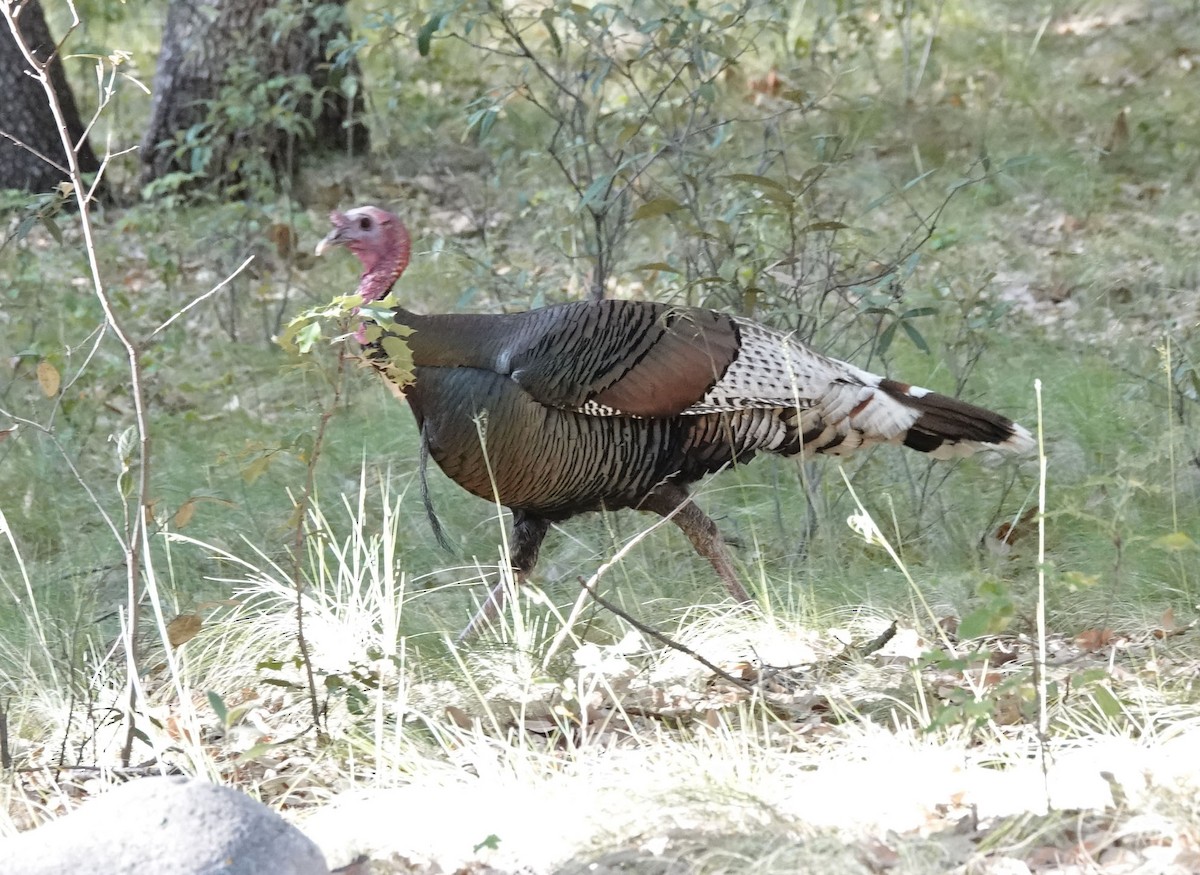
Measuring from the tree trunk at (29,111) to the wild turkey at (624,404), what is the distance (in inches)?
170

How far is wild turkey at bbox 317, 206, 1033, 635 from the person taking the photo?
13.4 feet

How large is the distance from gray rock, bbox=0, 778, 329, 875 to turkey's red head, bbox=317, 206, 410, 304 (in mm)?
2177

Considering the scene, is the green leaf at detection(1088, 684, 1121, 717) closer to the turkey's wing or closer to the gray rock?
the gray rock

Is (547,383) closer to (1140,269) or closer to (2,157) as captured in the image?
(1140,269)

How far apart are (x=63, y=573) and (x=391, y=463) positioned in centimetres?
125

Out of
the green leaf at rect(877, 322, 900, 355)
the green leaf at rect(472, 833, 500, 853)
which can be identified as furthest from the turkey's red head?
the green leaf at rect(472, 833, 500, 853)

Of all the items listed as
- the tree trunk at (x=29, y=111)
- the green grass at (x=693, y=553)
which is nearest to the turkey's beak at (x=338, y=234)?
the green grass at (x=693, y=553)

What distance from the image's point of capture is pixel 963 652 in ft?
12.0

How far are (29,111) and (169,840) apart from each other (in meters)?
6.62

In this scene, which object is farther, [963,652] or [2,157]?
[2,157]

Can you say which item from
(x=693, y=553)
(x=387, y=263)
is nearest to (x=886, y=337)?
(x=693, y=553)

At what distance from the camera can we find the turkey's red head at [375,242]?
437 cm

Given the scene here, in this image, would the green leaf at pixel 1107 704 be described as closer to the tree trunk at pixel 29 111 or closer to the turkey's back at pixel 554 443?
the turkey's back at pixel 554 443

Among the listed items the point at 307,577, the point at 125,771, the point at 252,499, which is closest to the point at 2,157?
the point at 252,499
